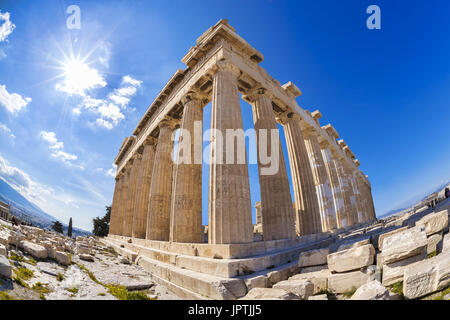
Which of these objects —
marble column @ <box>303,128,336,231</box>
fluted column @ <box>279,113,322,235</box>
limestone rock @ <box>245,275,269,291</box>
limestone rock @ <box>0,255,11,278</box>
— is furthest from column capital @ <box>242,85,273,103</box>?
limestone rock @ <box>0,255,11,278</box>

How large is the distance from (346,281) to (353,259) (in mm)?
524

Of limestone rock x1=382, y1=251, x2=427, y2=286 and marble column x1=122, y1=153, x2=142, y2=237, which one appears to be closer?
limestone rock x1=382, y1=251, x2=427, y2=286

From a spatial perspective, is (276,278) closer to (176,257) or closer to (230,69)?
(176,257)

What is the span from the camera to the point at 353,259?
4.38m

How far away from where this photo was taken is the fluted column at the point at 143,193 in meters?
17.3

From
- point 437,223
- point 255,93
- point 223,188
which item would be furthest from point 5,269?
point 255,93

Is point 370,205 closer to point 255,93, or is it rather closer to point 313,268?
point 255,93

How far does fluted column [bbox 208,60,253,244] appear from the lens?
7570 millimetres

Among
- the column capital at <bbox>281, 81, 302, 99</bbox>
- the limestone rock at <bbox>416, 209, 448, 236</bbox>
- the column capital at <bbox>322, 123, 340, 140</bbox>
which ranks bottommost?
the limestone rock at <bbox>416, 209, 448, 236</bbox>

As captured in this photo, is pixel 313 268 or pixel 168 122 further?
pixel 168 122

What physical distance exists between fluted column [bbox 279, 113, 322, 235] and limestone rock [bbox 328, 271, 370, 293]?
362 inches

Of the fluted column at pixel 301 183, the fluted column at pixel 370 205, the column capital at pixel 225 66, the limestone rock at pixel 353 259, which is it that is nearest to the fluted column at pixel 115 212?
the fluted column at pixel 301 183

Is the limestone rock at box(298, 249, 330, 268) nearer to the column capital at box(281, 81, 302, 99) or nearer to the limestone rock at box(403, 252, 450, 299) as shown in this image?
the limestone rock at box(403, 252, 450, 299)

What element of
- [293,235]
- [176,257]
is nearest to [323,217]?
[293,235]
